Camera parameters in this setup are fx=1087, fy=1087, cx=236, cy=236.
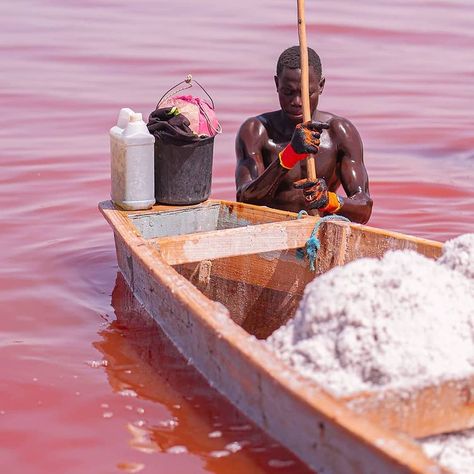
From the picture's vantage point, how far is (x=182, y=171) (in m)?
5.69

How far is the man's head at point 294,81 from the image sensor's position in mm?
5430

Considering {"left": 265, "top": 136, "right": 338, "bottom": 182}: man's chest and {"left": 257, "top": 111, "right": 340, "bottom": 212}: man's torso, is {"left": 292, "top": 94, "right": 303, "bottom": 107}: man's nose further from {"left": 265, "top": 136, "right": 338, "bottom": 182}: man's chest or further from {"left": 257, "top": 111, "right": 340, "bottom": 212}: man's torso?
{"left": 265, "top": 136, "right": 338, "bottom": 182}: man's chest

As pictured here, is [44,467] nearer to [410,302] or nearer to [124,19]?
[410,302]

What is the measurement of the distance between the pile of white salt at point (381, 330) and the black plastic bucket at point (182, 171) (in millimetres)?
2028

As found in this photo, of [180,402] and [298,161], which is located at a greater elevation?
[298,161]

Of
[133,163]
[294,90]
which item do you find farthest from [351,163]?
[133,163]

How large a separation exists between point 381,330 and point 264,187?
6.77 ft

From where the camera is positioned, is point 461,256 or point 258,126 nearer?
point 461,256

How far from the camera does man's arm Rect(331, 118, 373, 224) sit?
18.3ft

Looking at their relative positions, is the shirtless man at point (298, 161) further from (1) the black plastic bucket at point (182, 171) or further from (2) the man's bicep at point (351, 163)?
(1) the black plastic bucket at point (182, 171)

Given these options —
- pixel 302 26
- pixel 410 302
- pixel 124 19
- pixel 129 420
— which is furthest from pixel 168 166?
pixel 124 19

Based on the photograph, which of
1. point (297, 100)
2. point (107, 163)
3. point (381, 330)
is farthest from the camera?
point (107, 163)

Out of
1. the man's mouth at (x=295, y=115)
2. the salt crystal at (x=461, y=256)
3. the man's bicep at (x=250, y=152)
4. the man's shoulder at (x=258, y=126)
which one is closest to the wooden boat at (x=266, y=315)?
the man's bicep at (x=250, y=152)

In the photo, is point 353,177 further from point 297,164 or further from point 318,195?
point 318,195
